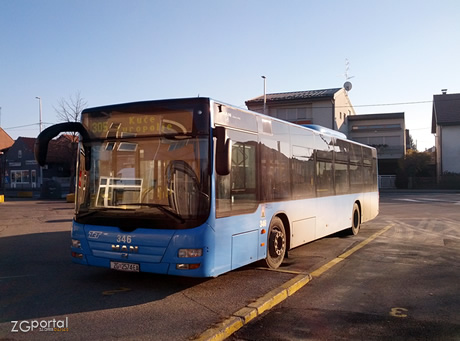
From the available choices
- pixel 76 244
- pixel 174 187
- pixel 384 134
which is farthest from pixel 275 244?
pixel 384 134

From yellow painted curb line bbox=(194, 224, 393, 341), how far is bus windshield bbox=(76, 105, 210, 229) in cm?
142

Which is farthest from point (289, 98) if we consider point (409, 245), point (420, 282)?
point (420, 282)

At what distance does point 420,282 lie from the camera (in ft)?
25.1

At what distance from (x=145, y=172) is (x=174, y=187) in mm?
539

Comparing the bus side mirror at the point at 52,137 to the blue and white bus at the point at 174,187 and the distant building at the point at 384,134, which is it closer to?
the blue and white bus at the point at 174,187

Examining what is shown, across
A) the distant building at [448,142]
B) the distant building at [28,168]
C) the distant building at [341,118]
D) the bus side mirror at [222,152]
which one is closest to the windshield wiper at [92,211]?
the bus side mirror at [222,152]

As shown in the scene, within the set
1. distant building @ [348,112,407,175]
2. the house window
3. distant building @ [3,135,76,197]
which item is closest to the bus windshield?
distant building @ [348,112,407,175]

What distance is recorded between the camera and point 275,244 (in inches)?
328

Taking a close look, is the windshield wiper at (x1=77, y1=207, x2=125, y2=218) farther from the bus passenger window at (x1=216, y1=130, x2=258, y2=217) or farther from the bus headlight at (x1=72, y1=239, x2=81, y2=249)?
the bus passenger window at (x1=216, y1=130, x2=258, y2=217)

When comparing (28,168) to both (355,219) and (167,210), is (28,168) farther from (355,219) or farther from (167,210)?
(167,210)

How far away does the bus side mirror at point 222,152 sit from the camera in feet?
20.3

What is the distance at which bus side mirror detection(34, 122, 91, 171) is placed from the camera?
6555 millimetres

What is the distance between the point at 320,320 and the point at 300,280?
1729 mm

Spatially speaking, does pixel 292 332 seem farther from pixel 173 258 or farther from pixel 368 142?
pixel 368 142
